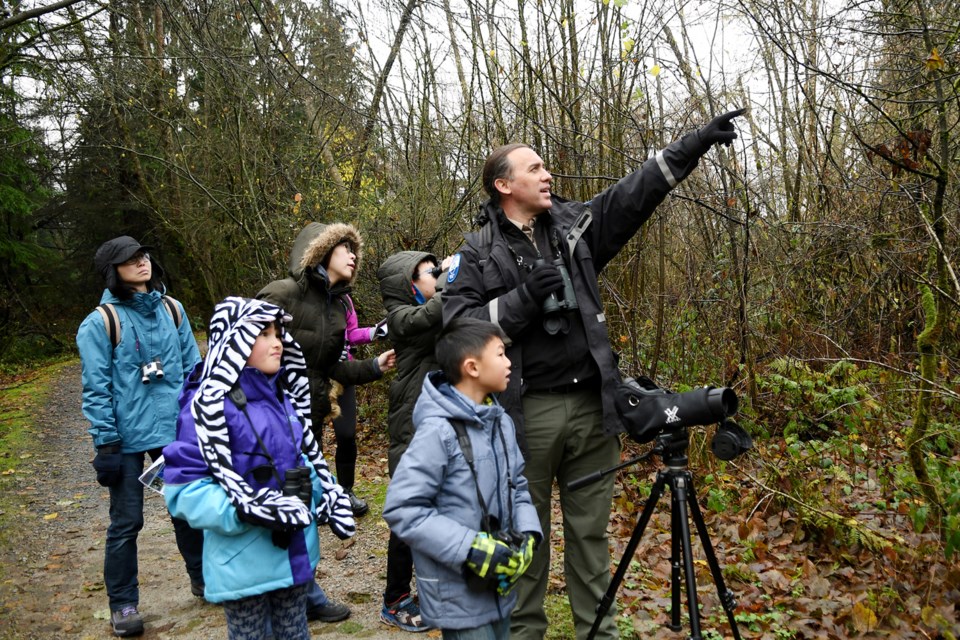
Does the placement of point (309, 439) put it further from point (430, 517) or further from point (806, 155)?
point (806, 155)

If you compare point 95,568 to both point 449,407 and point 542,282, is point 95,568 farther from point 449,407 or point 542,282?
point 542,282

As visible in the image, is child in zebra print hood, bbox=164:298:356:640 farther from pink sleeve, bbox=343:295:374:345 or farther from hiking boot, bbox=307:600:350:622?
pink sleeve, bbox=343:295:374:345

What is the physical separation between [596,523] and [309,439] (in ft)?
4.39

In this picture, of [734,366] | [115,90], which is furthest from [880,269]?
[115,90]

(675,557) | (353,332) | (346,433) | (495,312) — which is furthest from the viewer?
(346,433)

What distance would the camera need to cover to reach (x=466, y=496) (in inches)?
109

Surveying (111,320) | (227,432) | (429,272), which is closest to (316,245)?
(429,272)

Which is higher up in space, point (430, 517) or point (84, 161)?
point (84, 161)

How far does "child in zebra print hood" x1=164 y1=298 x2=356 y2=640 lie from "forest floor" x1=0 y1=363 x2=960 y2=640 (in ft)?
3.75

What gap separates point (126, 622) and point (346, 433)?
6.66 ft

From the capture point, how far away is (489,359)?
2863mm

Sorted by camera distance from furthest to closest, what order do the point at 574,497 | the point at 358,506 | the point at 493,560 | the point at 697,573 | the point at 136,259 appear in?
the point at 358,506 → the point at 697,573 → the point at 136,259 → the point at 574,497 → the point at 493,560

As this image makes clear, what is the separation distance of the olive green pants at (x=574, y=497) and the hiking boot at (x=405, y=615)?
102 centimetres

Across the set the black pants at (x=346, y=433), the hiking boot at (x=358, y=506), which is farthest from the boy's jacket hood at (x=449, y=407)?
the hiking boot at (x=358, y=506)
